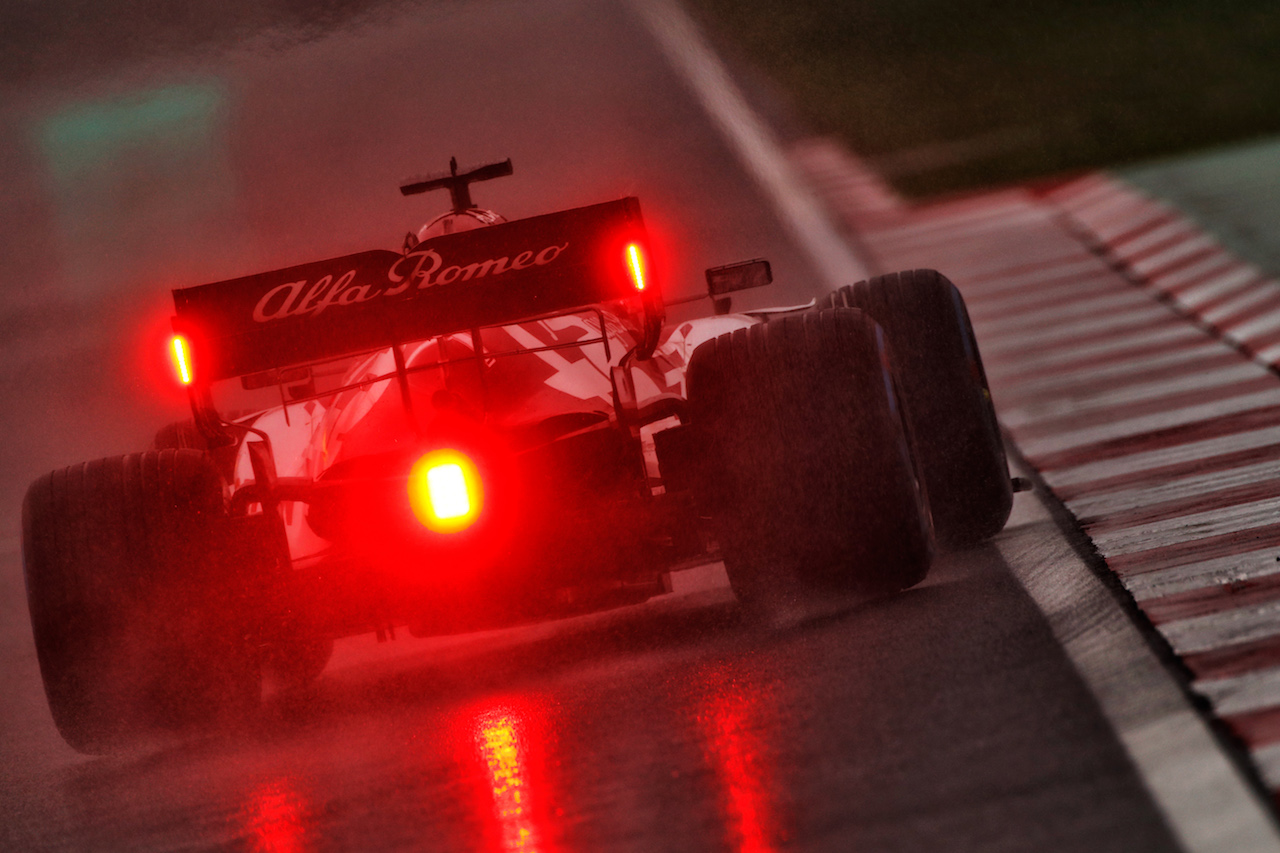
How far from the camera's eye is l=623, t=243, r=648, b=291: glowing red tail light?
4.44m

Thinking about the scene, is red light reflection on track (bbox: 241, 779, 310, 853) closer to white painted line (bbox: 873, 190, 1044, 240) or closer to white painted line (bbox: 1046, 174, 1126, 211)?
white painted line (bbox: 873, 190, 1044, 240)

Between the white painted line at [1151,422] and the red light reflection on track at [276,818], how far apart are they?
134 inches

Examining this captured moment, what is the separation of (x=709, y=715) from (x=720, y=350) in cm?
106

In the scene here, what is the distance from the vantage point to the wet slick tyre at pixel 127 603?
4.65 metres

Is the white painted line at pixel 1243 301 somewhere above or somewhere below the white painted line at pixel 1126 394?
above

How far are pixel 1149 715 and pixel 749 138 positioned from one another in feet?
46.8

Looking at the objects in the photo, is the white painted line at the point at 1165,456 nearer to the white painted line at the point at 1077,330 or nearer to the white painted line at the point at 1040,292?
the white painted line at the point at 1077,330

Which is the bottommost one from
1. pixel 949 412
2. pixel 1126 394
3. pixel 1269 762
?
pixel 1269 762

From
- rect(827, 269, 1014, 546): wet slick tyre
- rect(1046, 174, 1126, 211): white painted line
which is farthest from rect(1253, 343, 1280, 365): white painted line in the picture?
rect(1046, 174, 1126, 211): white painted line

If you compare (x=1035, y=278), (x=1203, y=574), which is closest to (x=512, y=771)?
(x=1203, y=574)

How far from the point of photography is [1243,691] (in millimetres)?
3318

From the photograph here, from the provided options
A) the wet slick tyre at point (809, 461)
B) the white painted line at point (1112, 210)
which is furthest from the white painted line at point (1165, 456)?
the white painted line at point (1112, 210)

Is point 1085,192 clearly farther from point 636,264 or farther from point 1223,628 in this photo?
point 1223,628

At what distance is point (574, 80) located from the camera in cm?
1520
